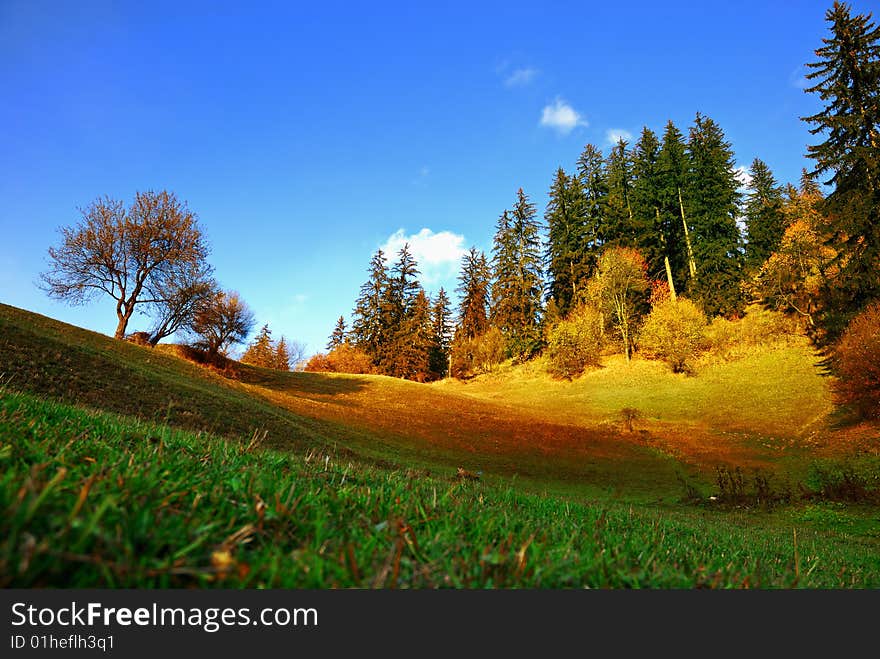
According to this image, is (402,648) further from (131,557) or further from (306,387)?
(306,387)

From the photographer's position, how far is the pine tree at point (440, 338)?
7625cm

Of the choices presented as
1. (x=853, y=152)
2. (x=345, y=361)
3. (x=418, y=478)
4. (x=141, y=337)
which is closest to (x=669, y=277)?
(x=853, y=152)

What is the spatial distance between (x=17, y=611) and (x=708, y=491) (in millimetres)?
23118

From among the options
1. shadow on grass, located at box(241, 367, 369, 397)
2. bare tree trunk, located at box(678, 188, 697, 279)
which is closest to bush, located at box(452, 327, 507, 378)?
shadow on grass, located at box(241, 367, 369, 397)

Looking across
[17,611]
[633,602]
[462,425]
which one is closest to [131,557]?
[17,611]

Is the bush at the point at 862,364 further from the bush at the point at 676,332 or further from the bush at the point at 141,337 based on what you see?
the bush at the point at 141,337

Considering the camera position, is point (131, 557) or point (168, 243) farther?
point (168, 243)

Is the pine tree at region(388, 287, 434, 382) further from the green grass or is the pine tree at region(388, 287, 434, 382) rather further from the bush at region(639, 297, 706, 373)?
the green grass

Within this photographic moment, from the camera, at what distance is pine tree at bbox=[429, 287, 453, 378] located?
76250 millimetres

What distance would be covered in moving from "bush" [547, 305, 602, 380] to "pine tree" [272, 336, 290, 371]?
1995 inches

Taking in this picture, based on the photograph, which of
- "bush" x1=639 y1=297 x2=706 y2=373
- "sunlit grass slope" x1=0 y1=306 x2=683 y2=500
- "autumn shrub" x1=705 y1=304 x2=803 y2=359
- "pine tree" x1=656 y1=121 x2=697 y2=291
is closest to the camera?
"sunlit grass slope" x1=0 y1=306 x2=683 y2=500

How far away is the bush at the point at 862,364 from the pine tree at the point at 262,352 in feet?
247

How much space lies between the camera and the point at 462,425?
30.6m

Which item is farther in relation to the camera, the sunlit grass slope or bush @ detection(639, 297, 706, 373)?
bush @ detection(639, 297, 706, 373)
